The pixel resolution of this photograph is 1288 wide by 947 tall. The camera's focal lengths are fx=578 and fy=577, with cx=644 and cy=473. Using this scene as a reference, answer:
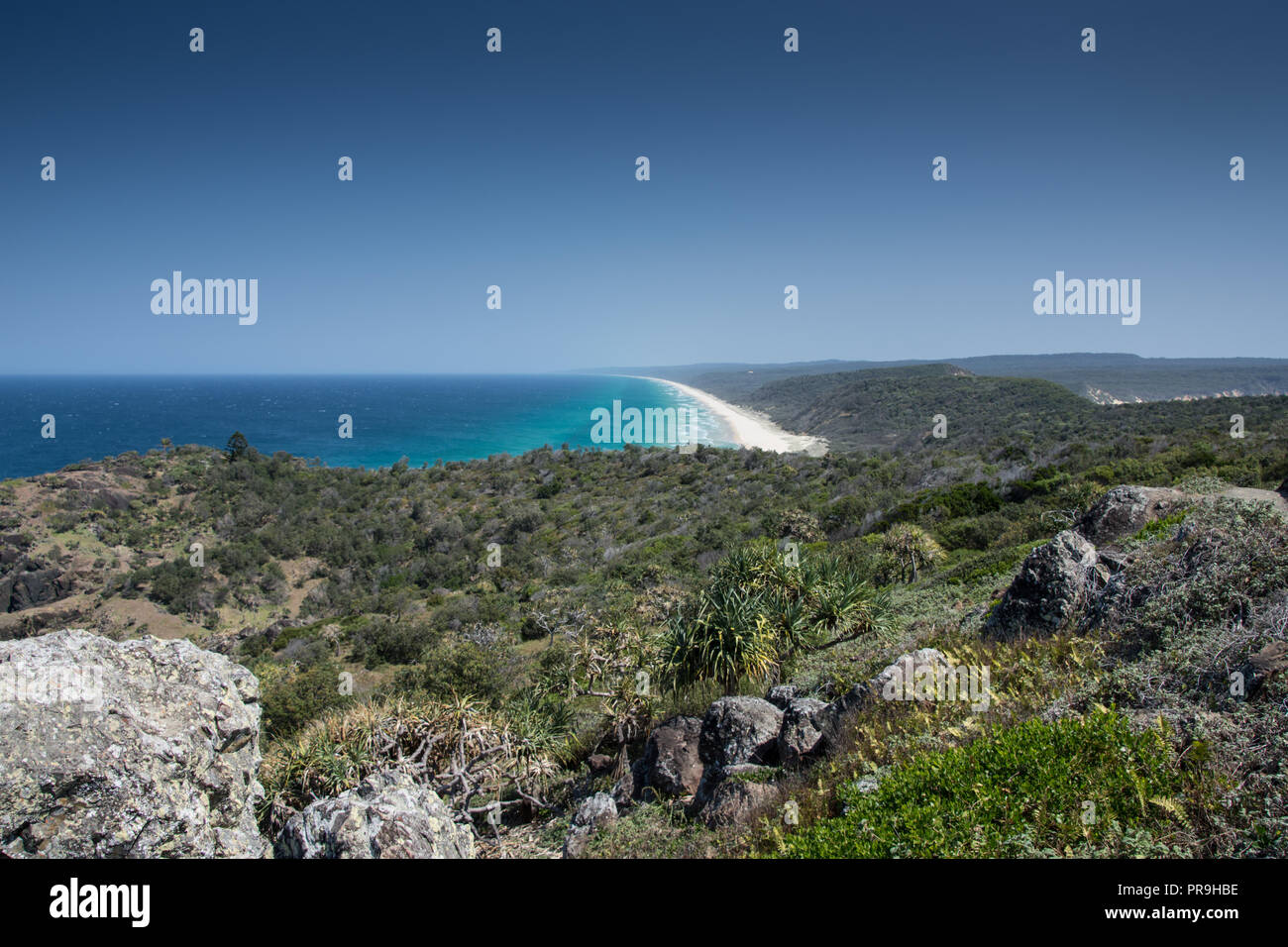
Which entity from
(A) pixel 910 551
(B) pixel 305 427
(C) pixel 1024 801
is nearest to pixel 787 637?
(C) pixel 1024 801

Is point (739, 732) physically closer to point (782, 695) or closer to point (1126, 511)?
point (782, 695)

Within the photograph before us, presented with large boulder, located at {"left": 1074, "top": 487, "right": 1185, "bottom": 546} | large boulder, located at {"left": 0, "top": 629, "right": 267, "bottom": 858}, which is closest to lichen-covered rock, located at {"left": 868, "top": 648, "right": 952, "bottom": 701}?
large boulder, located at {"left": 1074, "top": 487, "right": 1185, "bottom": 546}

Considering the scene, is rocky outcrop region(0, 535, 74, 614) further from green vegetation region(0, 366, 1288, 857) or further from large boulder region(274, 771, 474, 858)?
large boulder region(274, 771, 474, 858)

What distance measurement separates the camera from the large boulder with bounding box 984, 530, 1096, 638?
315 inches

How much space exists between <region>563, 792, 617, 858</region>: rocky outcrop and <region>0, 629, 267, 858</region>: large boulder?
11.0 feet

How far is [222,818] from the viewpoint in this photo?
6078mm

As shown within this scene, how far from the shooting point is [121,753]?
5.24 meters

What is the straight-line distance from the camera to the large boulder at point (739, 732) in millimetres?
7176

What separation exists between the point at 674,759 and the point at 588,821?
4.28 feet

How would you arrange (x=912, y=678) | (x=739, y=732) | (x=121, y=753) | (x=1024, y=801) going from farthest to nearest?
1. (x=739, y=732)
2. (x=912, y=678)
3. (x=121, y=753)
4. (x=1024, y=801)
